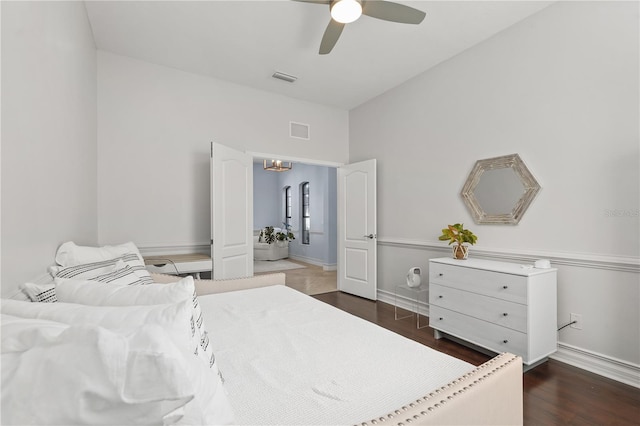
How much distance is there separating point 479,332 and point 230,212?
2.82m

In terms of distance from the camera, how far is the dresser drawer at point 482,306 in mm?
2322

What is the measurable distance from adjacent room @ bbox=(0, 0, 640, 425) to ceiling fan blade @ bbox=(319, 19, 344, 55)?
0.11 feet

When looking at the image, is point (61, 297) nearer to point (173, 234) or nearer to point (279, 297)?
point (279, 297)

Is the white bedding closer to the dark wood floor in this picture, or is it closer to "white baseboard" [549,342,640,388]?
the dark wood floor

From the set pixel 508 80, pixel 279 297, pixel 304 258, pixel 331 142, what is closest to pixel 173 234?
pixel 279 297

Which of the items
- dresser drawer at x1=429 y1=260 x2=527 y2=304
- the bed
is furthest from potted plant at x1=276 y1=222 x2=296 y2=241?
the bed

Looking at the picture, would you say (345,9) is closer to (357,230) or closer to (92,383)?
(92,383)

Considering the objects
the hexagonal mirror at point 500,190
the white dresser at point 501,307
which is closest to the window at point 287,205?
the hexagonal mirror at point 500,190

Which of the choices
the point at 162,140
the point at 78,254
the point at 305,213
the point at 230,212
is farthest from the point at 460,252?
the point at 305,213

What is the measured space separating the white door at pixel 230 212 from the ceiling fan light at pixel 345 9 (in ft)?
6.29

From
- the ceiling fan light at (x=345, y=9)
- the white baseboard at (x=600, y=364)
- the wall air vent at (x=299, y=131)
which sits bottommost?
the white baseboard at (x=600, y=364)

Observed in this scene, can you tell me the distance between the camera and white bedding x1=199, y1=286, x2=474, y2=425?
2.91 feet

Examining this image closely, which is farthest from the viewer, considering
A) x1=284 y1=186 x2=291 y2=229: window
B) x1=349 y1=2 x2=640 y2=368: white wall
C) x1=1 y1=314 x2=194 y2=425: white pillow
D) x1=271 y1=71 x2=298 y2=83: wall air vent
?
x1=284 y1=186 x2=291 y2=229: window

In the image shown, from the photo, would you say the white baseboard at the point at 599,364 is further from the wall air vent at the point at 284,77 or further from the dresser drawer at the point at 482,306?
the wall air vent at the point at 284,77
